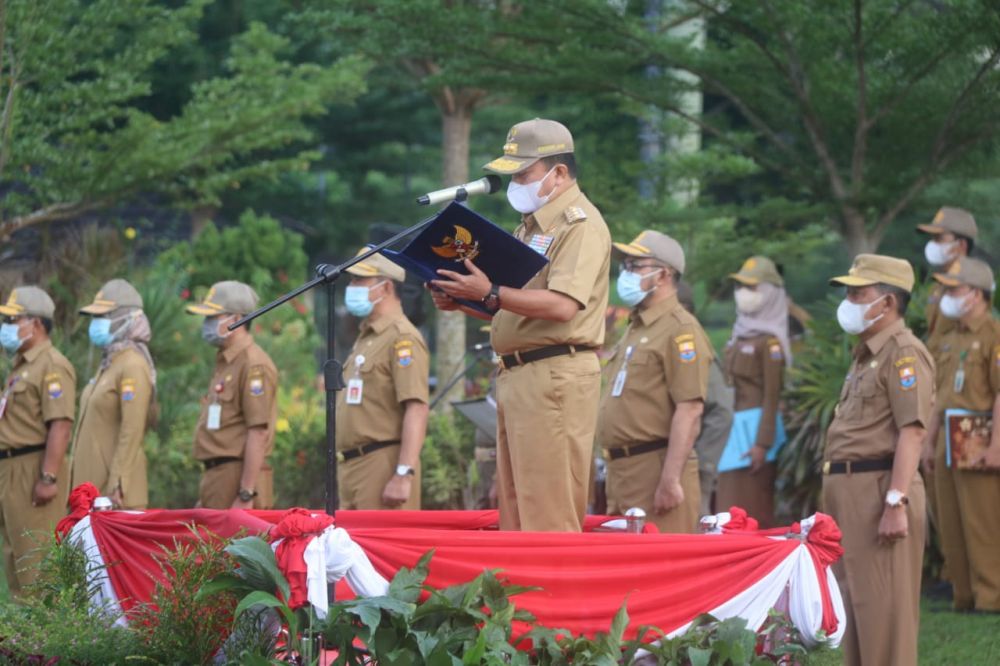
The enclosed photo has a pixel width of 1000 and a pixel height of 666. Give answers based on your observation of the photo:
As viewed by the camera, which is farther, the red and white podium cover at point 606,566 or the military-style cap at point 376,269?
the military-style cap at point 376,269

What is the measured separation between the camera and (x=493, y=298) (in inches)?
221

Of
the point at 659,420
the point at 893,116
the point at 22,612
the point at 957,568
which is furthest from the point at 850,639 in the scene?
the point at 893,116

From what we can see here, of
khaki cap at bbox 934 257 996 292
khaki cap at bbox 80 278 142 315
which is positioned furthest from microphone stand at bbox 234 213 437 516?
khaki cap at bbox 934 257 996 292

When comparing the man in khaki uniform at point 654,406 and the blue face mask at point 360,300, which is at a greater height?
the blue face mask at point 360,300

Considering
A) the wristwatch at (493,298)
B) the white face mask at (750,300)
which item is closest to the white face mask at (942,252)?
the white face mask at (750,300)

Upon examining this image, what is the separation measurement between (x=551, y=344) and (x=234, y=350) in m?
3.63

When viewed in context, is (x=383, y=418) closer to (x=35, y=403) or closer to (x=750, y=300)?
(x=35, y=403)

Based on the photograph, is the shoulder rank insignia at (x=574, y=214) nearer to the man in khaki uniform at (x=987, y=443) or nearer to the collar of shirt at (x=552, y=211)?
the collar of shirt at (x=552, y=211)

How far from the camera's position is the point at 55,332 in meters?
12.4

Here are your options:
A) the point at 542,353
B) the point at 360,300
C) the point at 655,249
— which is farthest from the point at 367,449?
the point at 542,353

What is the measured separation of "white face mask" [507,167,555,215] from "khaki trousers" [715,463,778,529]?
187 inches

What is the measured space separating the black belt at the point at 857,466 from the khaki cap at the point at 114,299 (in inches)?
182

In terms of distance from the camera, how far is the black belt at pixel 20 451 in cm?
920

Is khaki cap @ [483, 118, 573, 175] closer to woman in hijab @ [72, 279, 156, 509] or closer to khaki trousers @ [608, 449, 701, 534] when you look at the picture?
khaki trousers @ [608, 449, 701, 534]
